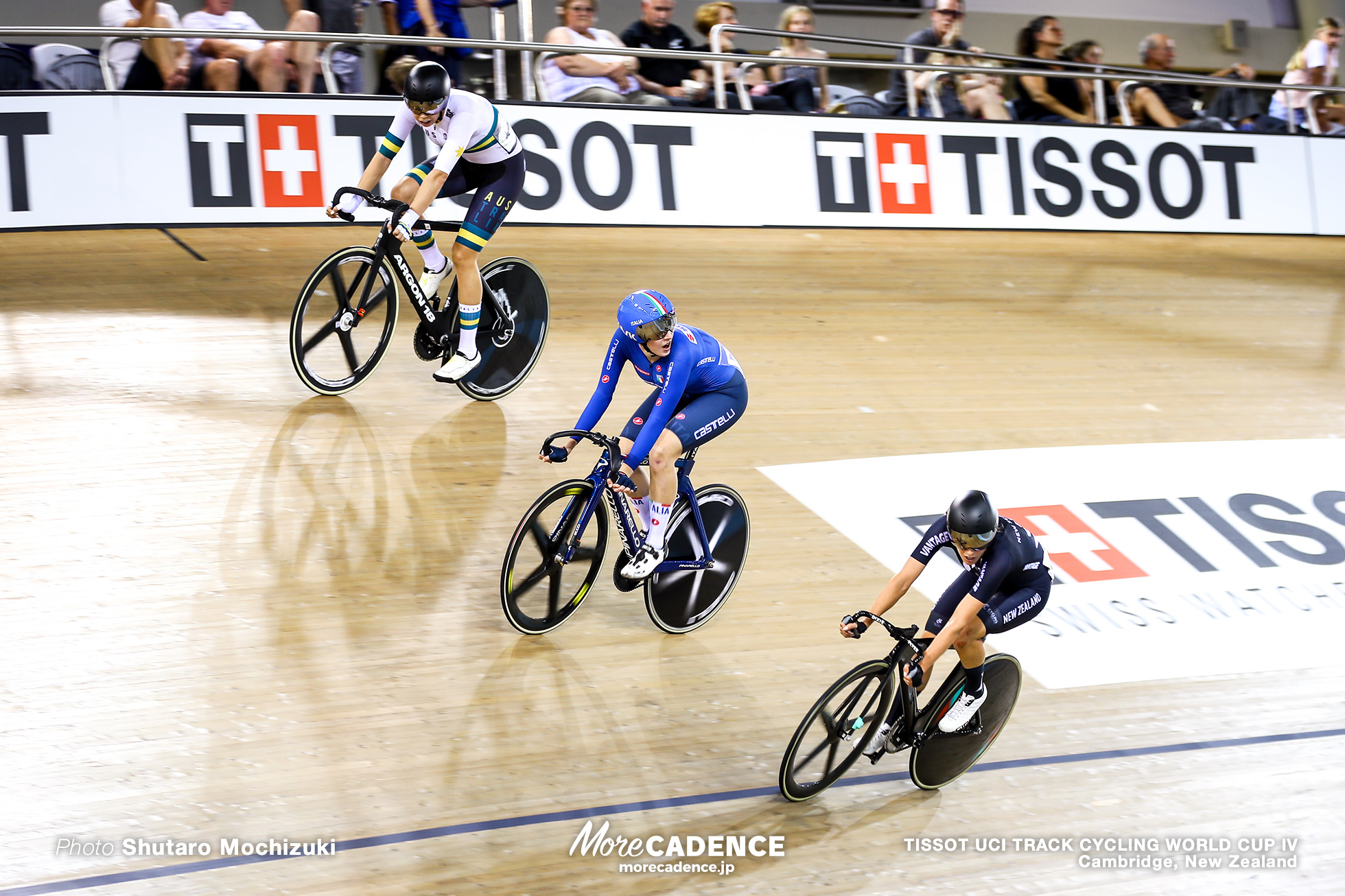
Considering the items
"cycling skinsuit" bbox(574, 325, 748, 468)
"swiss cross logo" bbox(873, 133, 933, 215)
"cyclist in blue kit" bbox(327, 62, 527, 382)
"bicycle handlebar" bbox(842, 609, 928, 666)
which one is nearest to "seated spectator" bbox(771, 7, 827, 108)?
"swiss cross logo" bbox(873, 133, 933, 215)

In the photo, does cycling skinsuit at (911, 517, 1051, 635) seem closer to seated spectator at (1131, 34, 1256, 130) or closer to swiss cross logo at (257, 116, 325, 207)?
swiss cross logo at (257, 116, 325, 207)

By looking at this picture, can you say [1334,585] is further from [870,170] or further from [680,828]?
[870,170]

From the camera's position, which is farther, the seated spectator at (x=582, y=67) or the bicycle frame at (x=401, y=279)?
the seated spectator at (x=582, y=67)

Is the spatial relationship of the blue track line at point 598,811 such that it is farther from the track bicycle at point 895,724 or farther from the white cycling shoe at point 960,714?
the white cycling shoe at point 960,714

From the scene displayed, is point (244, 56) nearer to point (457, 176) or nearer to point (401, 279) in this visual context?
point (457, 176)

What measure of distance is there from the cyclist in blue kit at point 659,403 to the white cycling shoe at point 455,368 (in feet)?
4.69

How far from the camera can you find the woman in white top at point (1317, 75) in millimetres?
10148

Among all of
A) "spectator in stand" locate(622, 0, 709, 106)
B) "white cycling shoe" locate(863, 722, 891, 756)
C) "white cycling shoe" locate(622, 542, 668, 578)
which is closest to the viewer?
"white cycling shoe" locate(863, 722, 891, 756)

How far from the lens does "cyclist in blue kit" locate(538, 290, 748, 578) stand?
3.84 metres

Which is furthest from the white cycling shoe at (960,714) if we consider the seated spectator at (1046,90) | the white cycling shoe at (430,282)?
the seated spectator at (1046,90)

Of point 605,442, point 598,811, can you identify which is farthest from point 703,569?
point 598,811

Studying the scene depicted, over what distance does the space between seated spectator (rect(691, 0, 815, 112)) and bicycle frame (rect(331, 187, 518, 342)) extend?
12.5 feet

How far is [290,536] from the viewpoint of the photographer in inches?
177

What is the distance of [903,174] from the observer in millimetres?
8836
